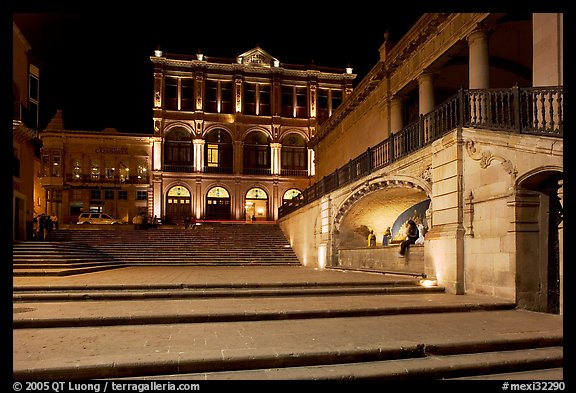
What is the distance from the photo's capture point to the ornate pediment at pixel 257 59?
46.7m

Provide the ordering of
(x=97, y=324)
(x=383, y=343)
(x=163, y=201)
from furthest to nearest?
(x=163, y=201), (x=97, y=324), (x=383, y=343)

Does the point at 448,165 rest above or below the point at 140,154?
below

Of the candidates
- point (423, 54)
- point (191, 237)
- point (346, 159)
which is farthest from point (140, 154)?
point (423, 54)

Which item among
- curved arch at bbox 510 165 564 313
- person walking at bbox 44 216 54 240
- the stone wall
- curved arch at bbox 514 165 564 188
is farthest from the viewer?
person walking at bbox 44 216 54 240

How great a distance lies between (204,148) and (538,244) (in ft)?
130

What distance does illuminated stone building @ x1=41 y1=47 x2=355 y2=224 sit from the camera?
146 ft

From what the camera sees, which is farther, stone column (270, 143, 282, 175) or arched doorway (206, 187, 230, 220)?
stone column (270, 143, 282, 175)

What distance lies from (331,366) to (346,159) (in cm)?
2301

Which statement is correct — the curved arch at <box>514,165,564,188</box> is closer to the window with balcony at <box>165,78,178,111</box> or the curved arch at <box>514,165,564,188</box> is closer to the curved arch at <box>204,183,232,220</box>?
the curved arch at <box>204,183,232,220</box>

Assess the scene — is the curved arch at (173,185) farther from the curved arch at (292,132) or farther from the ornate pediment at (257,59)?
the ornate pediment at (257,59)

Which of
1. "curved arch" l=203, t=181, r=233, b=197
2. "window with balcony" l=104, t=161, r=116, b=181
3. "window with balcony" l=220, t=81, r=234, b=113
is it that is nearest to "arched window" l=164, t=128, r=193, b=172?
"curved arch" l=203, t=181, r=233, b=197

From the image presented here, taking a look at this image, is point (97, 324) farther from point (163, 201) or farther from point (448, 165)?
point (163, 201)

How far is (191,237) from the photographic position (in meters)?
26.2

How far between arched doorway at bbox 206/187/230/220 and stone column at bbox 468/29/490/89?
33596mm
